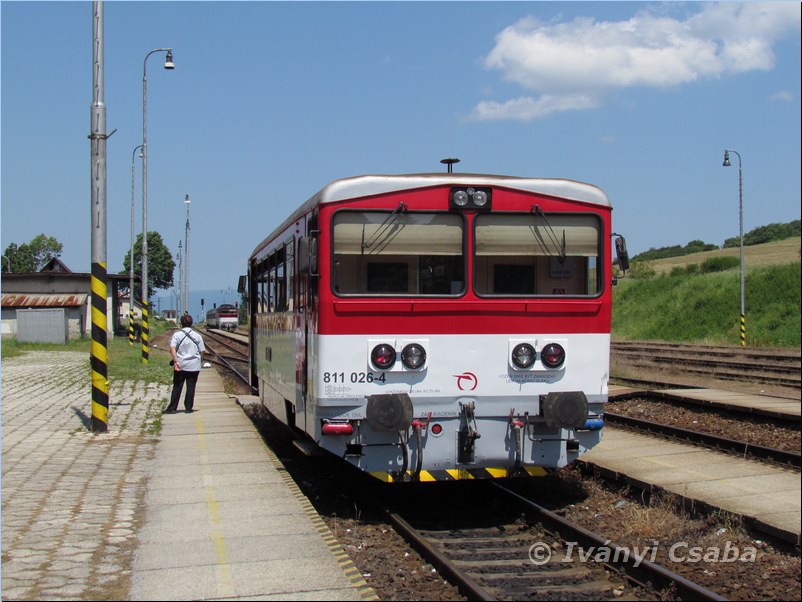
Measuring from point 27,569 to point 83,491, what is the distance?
2.87 meters

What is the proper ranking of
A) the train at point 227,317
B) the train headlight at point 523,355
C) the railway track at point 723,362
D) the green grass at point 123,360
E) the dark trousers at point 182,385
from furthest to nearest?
the train at point 227,317
the green grass at point 123,360
the railway track at point 723,362
the dark trousers at point 182,385
the train headlight at point 523,355

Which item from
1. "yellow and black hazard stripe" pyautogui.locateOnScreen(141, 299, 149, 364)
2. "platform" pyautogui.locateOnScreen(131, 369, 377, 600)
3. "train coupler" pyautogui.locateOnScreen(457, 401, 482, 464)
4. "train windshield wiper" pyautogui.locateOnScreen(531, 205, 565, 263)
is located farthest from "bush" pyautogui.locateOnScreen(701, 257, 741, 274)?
"yellow and black hazard stripe" pyautogui.locateOnScreen(141, 299, 149, 364)

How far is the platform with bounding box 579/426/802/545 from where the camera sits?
7469 mm

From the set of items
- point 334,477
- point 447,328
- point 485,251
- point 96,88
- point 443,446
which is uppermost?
point 96,88

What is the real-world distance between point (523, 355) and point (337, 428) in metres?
1.69

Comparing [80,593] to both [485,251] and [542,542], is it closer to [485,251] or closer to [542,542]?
[542,542]

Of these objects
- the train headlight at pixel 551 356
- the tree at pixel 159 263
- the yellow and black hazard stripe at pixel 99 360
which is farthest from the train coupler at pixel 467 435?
the tree at pixel 159 263

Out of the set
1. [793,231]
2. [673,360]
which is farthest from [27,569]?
[673,360]

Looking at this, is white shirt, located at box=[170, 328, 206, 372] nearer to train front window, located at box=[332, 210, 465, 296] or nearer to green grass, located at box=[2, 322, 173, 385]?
green grass, located at box=[2, 322, 173, 385]

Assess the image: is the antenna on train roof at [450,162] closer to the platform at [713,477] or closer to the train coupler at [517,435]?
the train coupler at [517,435]

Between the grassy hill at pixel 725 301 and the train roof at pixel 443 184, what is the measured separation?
1.51 metres

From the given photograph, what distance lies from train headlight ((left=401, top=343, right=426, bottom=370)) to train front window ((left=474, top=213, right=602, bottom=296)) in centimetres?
71

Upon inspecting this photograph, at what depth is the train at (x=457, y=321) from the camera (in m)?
7.47

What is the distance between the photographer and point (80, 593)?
5520 millimetres
